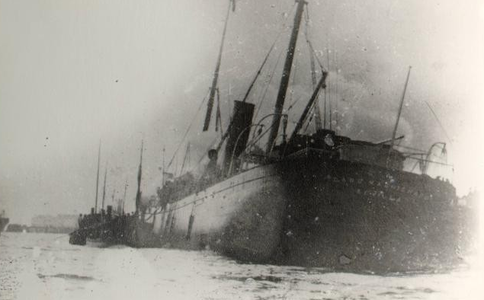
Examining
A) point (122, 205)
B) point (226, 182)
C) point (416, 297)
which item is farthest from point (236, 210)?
point (416, 297)

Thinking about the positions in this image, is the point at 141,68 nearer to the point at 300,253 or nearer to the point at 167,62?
the point at 167,62

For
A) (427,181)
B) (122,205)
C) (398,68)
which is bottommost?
(122,205)

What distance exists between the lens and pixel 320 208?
12.9 ft

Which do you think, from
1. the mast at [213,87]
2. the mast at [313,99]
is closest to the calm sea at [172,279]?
the mast at [213,87]

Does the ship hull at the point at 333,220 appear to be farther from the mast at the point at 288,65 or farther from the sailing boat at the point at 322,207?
the mast at the point at 288,65

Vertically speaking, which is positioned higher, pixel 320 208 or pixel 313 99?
pixel 313 99

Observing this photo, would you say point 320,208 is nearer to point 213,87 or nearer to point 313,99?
point 313,99

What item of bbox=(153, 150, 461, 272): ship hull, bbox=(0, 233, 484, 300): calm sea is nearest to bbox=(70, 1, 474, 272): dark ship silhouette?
bbox=(153, 150, 461, 272): ship hull

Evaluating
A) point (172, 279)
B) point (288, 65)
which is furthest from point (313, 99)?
point (172, 279)

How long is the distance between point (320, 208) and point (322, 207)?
0.02 meters

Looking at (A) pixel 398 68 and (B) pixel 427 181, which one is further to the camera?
(B) pixel 427 181

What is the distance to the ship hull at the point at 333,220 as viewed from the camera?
371 cm

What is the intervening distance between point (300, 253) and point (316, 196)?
0.50m

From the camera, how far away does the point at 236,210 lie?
443cm
